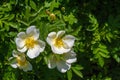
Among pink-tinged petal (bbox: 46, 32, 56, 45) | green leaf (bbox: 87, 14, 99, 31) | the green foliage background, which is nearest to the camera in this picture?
pink-tinged petal (bbox: 46, 32, 56, 45)

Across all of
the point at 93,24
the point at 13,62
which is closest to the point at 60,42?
the point at 13,62

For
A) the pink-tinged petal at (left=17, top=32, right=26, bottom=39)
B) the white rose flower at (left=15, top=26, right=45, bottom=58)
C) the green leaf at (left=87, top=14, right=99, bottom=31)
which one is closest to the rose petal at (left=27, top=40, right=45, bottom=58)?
the white rose flower at (left=15, top=26, right=45, bottom=58)

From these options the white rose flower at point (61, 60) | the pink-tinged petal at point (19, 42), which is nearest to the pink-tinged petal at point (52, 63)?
the white rose flower at point (61, 60)

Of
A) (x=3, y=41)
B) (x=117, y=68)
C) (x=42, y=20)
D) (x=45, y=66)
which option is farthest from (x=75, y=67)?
(x=117, y=68)

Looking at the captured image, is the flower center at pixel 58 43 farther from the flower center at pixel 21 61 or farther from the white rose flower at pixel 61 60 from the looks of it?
the flower center at pixel 21 61

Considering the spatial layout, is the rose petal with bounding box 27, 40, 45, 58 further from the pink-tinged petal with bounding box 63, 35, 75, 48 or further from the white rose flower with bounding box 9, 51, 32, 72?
the pink-tinged petal with bounding box 63, 35, 75, 48

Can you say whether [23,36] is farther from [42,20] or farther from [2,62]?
[2,62]
